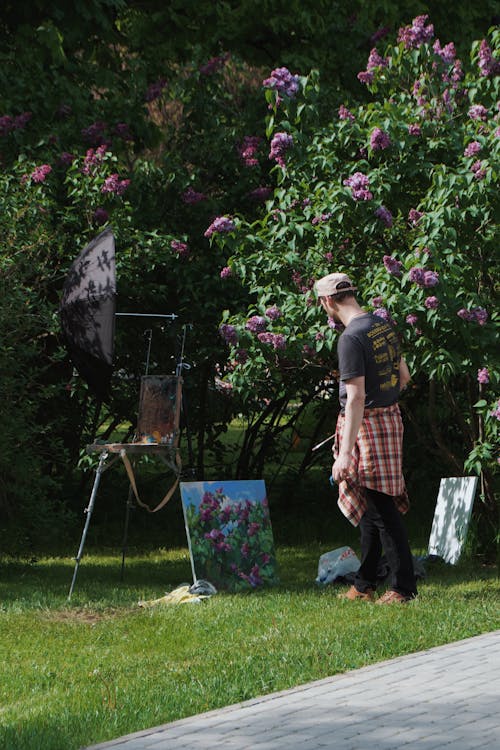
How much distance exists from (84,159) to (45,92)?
1365mm

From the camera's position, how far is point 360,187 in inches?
327

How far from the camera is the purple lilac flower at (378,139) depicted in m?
8.43

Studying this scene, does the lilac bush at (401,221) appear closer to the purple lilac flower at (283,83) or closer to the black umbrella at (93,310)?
the purple lilac flower at (283,83)

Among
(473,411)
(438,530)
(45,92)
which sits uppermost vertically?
(45,92)

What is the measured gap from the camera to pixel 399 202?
885cm

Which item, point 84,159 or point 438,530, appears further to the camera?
point 84,159

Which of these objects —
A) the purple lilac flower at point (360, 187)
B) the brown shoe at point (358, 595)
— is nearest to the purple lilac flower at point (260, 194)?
the purple lilac flower at point (360, 187)

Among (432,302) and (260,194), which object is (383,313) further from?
(260,194)

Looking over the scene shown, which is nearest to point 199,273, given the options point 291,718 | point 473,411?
point 473,411

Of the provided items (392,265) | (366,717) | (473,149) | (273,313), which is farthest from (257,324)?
(366,717)

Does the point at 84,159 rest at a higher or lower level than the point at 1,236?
higher

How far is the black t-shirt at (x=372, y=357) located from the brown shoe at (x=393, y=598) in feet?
3.79

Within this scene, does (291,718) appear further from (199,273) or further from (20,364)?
(199,273)

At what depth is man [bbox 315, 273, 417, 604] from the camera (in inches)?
281
